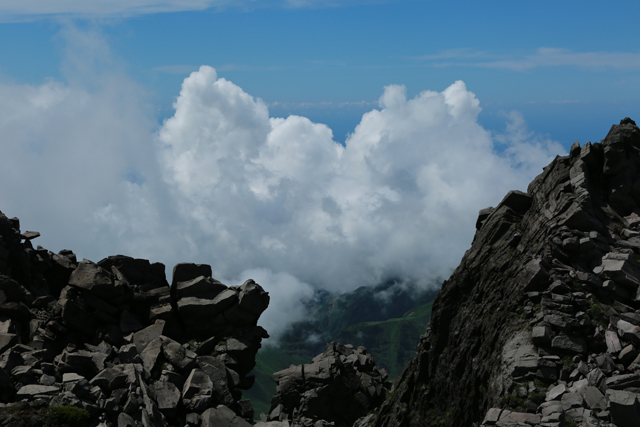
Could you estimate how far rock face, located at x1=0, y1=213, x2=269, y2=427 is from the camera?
150ft

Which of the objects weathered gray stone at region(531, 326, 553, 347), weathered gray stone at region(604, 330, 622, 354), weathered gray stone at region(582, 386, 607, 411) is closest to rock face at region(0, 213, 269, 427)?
weathered gray stone at region(531, 326, 553, 347)

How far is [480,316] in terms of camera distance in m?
45.4

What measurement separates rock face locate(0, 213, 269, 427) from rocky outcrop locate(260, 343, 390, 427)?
280 inches

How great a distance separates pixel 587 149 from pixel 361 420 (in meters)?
42.5

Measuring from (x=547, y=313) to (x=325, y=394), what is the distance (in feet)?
127

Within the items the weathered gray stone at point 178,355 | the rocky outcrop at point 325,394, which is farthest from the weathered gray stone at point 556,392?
the weathered gray stone at point 178,355

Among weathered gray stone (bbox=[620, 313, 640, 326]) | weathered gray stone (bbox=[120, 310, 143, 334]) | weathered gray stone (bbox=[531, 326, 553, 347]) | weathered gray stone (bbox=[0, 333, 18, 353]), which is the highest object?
weathered gray stone (bbox=[120, 310, 143, 334])

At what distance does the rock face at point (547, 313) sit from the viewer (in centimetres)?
3036

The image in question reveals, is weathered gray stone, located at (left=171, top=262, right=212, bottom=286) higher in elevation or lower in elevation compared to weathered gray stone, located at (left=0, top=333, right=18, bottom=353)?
higher

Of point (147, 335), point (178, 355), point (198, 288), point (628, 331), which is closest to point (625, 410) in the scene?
point (628, 331)

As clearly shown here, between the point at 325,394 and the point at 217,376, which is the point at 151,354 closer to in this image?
the point at 217,376

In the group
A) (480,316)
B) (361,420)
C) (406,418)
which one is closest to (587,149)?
(480,316)

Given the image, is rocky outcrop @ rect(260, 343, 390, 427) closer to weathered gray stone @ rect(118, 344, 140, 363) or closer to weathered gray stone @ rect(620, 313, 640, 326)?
weathered gray stone @ rect(118, 344, 140, 363)

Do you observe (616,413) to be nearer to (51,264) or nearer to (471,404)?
(471,404)
